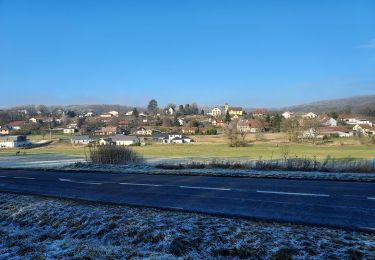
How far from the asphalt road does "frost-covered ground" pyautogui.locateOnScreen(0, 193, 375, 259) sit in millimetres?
891

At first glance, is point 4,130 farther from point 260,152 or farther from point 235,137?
point 260,152

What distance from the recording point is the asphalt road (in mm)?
8273

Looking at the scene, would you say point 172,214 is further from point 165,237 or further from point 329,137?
point 329,137

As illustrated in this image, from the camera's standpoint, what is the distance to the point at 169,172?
1712 centimetres

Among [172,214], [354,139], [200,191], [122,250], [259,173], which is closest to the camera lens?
[122,250]

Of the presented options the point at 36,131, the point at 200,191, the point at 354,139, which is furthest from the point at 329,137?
the point at 36,131

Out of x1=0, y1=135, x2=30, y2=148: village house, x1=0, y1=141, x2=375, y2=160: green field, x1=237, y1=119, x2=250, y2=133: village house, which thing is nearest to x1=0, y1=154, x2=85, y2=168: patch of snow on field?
x1=0, y1=141, x2=375, y2=160: green field

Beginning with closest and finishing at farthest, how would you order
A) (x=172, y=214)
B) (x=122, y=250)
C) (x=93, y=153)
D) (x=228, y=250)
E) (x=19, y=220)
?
(x=228, y=250)
(x=122, y=250)
(x=172, y=214)
(x=19, y=220)
(x=93, y=153)

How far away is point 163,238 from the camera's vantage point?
6.87 m

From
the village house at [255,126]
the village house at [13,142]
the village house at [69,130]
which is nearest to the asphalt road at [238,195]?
the village house at [13,142]

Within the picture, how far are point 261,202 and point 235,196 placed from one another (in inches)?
45.4

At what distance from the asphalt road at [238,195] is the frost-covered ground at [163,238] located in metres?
0.89

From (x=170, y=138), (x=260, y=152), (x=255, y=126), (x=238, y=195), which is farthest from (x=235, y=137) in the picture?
(x=238, y=195)

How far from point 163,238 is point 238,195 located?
4.51m
